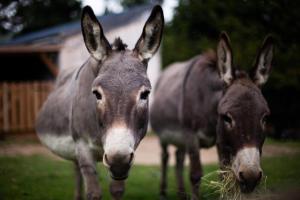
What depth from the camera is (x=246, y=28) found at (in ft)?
29.8

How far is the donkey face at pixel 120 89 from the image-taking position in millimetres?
2852

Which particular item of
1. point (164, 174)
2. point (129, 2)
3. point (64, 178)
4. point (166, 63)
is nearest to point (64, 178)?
point (64, 178)

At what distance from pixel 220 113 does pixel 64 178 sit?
4288 mm

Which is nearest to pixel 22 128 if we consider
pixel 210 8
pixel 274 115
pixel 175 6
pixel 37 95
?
pixel 37 95

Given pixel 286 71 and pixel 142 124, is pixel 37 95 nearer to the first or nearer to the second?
pixel 286 71

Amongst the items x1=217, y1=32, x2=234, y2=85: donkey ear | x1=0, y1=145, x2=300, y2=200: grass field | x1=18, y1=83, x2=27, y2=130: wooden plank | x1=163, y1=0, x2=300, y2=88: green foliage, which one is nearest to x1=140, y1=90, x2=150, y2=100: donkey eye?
x1=217, y1=32, x2=234, y2=85: donkey ear

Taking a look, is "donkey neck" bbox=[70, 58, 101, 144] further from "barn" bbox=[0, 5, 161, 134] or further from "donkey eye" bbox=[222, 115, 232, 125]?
"barn" bbox=[0, 5, 161, 134]

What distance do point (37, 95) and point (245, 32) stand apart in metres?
8.60

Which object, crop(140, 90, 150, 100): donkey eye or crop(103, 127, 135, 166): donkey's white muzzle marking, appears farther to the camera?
crop(140, 90, 150, 100): donkey eye

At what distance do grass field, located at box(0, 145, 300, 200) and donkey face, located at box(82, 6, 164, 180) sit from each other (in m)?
1.65

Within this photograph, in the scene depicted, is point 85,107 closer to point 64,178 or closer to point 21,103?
point 64,178

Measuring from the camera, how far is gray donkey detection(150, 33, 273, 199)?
3.68 meters

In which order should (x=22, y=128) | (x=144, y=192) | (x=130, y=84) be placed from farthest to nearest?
1. (x=22, y=128)
2. (x=144, y=192)
3. (x=130, y=84)

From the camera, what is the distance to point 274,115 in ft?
37.2
